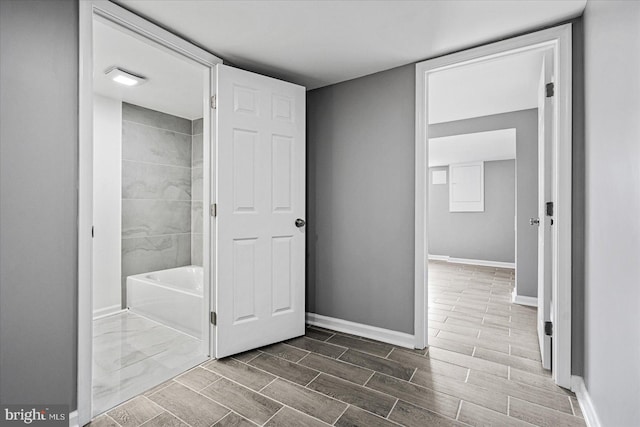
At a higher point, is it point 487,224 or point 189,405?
point 487,224

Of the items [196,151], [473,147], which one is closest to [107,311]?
[196,151]

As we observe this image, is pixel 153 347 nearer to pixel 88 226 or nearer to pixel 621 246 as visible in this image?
pixel 88 226

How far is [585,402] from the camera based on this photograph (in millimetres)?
1720

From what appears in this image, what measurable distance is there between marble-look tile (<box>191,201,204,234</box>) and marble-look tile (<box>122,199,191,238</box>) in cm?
4

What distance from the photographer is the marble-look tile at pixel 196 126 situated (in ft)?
13.6

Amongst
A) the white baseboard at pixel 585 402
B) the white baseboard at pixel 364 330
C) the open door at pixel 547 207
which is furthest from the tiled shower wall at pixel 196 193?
the white baseboard at pixel 585 402

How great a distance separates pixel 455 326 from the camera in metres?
3.02

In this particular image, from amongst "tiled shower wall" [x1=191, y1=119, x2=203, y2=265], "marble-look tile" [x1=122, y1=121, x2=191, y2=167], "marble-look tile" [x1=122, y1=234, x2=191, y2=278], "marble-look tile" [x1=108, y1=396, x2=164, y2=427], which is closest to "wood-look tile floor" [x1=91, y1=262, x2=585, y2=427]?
"marble-look tile" [x1=108, y1=396, x2=164, y2=427]

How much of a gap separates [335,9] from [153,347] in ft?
9.01

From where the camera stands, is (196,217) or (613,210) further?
(196,217)

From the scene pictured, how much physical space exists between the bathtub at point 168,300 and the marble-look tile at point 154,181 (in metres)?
0.91

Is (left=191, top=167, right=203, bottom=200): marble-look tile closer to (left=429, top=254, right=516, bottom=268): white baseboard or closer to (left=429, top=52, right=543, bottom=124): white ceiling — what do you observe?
(left=429, top=52, right=543, bottom=124): white ceiling

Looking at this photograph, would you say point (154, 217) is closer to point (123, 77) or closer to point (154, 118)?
point (154, 118)

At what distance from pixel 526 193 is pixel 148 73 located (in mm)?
4128
